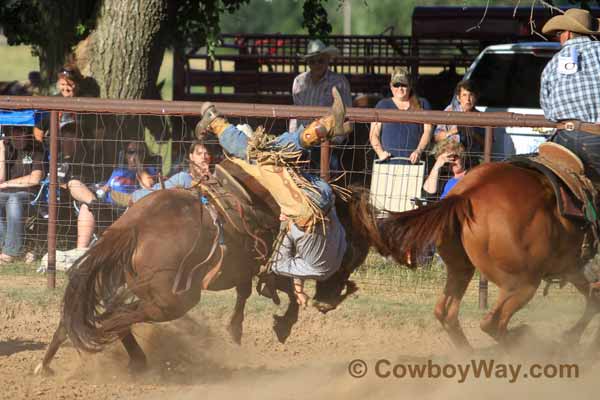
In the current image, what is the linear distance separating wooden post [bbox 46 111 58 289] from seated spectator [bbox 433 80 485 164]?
342 centimetres

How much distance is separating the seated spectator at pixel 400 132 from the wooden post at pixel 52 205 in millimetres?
2733

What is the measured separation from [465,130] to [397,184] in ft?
3.62

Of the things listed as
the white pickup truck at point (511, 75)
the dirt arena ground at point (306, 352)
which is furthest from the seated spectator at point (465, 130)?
the white pickup truck at point (511, 75)

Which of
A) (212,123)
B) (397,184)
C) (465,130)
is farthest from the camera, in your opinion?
(465,130)

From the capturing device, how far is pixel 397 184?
26.9 feet

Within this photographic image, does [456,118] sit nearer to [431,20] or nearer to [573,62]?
[573,62]

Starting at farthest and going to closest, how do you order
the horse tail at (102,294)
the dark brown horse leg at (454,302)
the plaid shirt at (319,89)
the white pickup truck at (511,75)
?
the white pickup truck at (511,75) < the plaid shirt at (319,89) < the dark brown horse leg at (454,302) < the horse tail at (102,294)

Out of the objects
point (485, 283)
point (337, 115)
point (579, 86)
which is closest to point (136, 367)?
point (337, 115)

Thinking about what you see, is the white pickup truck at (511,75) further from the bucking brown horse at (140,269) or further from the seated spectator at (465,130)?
the bucking brown horse at (140,269)

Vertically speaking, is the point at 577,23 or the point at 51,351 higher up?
the point at 577,23

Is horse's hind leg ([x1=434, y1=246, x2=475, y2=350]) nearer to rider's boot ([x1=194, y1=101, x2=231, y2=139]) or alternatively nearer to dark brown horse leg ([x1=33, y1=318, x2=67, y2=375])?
rider's boot ([x1=194, y1=101, x2=231, y2=139])

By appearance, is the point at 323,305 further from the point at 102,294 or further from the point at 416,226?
the point at 102,294

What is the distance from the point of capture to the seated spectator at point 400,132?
8391mm

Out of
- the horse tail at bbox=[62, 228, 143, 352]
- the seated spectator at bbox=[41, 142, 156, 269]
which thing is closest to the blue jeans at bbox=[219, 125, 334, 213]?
the horse tail at bbox=[62, 228, 143, 352]
